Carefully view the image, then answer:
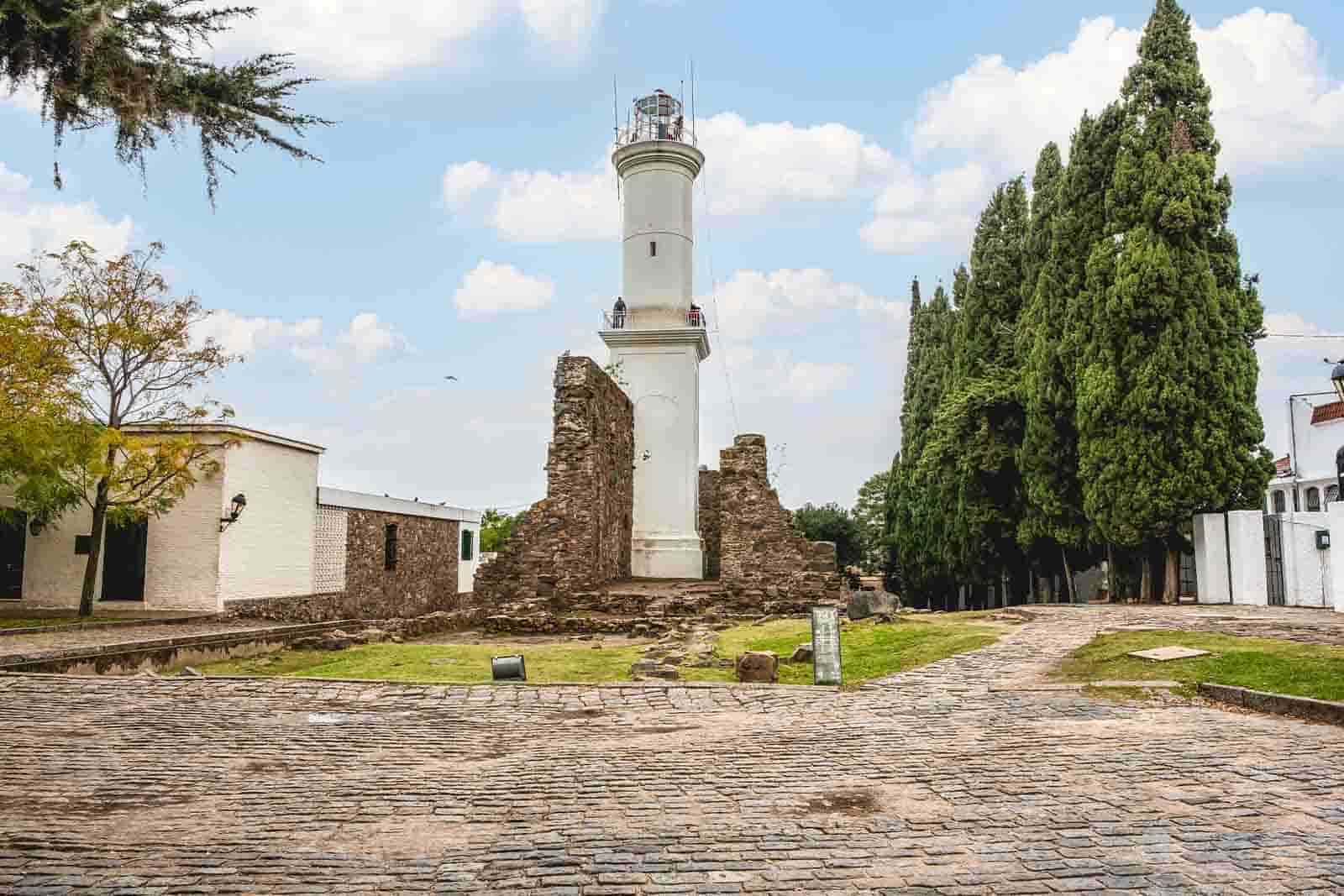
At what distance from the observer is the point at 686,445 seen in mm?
25578

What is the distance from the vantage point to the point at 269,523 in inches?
818

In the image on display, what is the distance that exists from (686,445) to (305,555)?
31.3 feet

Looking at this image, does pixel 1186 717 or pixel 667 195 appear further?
pixel 667 195

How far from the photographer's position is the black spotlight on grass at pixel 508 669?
10.6 metres

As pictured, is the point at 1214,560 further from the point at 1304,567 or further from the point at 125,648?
the point at 125,648

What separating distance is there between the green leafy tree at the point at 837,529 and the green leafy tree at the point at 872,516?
1.89 feet

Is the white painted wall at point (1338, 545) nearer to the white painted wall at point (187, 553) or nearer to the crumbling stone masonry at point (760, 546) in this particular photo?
the crumbling stone masonry at point (760, 546)

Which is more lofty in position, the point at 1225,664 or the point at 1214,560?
the point at 1214,560

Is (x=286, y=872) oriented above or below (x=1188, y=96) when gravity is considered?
below

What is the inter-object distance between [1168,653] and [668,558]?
1607 cm

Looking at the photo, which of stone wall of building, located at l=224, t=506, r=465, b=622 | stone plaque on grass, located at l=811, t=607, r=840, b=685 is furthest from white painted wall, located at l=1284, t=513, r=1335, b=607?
stone wall of building, located at l=224, t=506, r=465, b=622

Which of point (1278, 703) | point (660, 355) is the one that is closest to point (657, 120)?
point (660, 355)

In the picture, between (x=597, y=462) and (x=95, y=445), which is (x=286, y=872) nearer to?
(x=95, y=445)

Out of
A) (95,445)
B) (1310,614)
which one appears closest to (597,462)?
(95,445)
